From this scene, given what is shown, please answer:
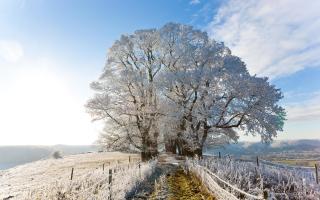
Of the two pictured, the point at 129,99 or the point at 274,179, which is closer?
the point at 274,179

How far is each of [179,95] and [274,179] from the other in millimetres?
18981

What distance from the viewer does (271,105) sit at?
113 feet

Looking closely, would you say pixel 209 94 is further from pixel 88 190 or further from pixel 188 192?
pixel 88 190

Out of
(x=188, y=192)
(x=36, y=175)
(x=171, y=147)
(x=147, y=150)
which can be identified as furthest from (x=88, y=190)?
(x=171, y=147)

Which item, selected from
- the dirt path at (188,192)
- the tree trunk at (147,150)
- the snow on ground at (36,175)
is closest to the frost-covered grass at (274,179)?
the dirt path at (188,192)

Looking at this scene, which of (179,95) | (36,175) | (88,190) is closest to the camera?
(88,190)

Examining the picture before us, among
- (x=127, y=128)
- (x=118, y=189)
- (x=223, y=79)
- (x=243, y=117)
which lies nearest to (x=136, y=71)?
(x=127, y=128)

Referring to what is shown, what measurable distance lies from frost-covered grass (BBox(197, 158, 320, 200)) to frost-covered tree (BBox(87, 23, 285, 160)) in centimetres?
1079

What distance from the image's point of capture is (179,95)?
126 ft

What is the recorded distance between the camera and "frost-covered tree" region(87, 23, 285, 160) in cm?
3459

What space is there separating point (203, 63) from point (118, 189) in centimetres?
2402

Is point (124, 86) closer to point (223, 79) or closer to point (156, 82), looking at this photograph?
point (156, 82)

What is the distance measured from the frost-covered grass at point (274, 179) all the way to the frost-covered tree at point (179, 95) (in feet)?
35.4

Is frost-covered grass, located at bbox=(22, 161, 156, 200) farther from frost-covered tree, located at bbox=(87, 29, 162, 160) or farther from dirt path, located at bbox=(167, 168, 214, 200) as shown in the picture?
frost-covered tree, located at bbox=(87, 29, 162, 160)
